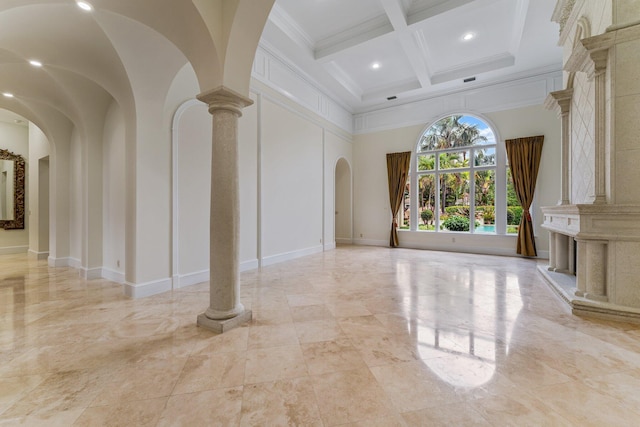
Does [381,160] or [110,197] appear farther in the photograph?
[381,160]

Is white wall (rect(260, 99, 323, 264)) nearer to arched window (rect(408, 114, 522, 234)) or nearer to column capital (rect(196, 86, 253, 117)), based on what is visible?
column capital (rect(196, 86, 253, 117))

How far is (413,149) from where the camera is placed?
8.30 meters

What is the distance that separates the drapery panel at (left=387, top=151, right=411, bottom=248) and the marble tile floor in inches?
180

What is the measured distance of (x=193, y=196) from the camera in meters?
4.33

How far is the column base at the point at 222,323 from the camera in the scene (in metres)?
2.66

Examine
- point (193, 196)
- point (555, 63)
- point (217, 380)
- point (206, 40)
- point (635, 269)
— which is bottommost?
point (217, 380)

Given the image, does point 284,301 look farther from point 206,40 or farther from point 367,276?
point 206,40

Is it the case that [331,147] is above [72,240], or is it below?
above

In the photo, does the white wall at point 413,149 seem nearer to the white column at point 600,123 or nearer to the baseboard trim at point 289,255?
the baseboard trim at point 289,255

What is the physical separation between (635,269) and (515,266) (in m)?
2.81

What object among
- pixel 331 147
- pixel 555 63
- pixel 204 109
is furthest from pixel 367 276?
pixel 555 63

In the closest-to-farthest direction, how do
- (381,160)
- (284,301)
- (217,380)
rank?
(217,380)
(284,301)
(381,160)

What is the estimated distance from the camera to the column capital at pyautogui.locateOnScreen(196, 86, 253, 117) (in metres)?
2.69

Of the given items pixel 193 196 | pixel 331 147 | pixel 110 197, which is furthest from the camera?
pixel 331 147
